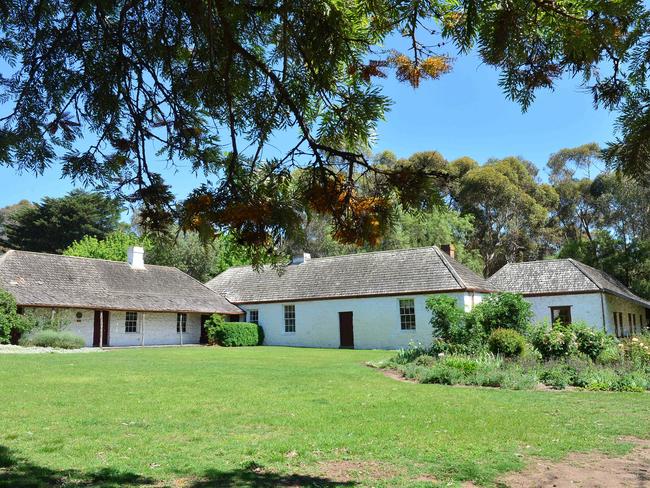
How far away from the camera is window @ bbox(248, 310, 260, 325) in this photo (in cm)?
3650

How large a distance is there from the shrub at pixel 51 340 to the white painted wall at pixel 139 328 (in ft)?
7.50

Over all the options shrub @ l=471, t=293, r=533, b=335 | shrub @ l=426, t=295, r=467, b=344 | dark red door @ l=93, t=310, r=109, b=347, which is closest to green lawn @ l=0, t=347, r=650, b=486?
shrub @ l=426, t=295, r=467, b=344

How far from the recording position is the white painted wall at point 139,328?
29.0 metres

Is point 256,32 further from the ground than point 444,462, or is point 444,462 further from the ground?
point 256,32

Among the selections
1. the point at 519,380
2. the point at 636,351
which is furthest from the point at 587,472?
the point at 636,351

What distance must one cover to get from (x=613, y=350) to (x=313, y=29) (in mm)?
15564

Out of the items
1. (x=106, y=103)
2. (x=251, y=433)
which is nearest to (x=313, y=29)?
(x=106, y=103)

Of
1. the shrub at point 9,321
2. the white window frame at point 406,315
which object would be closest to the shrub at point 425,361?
the white window frame at point 406,315

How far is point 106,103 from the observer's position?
179 inches

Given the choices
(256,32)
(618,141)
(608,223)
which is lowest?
(618,141)

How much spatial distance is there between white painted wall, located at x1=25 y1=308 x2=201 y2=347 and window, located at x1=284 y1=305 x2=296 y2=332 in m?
5.92

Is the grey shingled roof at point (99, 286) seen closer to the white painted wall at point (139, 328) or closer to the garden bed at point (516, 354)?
the white painted wall at point (139, 328)

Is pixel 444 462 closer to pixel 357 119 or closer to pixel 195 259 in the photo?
pixel 357 119

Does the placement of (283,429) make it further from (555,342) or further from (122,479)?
(555,342)
